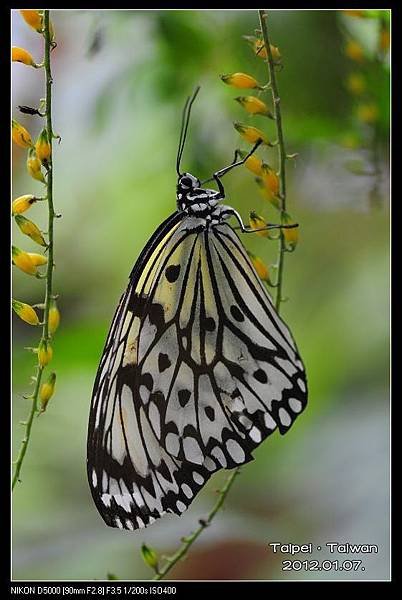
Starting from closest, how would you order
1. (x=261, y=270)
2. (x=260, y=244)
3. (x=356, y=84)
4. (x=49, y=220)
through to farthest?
1. (x=49, y=220)
2. (x=261, y=270)
3. (x=260, y=244)
4. (x=356, y=84)

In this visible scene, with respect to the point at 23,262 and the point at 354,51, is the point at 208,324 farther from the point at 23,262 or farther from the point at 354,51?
the point at 354,51

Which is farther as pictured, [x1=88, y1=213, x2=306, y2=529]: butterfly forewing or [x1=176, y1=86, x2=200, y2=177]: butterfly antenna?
[x1=176, y1=86, x2=200, y2=177]: butterfly antenna

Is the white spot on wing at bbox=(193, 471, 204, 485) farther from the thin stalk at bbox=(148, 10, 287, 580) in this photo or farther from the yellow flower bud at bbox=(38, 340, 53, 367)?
the yellow flower bud at bbox=(38, 340, 53, 367)

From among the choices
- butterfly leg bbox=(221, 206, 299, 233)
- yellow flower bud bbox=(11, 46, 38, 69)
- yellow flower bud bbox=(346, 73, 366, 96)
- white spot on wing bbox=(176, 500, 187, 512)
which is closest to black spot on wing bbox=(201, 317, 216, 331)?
butterfly leg bbox=(221, 206, 299, 233)

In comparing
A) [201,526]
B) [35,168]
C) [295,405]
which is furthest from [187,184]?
[201,526]

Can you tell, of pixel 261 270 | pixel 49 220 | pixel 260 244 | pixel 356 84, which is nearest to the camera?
pixel 49 220

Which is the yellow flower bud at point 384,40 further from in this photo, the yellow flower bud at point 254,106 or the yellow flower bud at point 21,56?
the yellow flower bud at point 21,56

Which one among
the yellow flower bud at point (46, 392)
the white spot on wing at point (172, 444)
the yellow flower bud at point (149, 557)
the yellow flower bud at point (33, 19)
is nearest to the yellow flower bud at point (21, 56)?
the yellow flower bud at point (33, 19)
